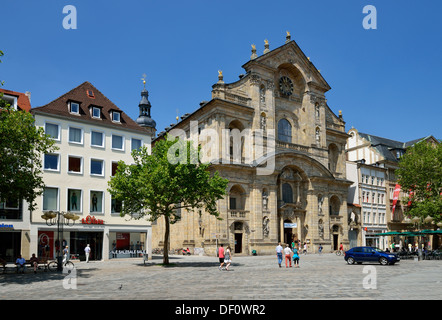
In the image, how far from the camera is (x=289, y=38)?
2477 inches

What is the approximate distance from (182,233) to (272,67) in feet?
84.6

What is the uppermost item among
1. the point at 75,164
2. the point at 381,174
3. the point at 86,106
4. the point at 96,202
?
the point at 86,106

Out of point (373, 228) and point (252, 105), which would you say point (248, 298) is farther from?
point (373, 228)

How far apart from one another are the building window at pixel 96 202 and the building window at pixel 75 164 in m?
2.62

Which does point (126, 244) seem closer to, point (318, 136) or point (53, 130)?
point (53, 130)

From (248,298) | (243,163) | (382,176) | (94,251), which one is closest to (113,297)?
(248,298)

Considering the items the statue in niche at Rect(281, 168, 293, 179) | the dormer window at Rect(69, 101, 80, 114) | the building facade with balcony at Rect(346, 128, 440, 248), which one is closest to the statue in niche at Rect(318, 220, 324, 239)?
the statue in niche at Rect(281, 168, 293, 179)

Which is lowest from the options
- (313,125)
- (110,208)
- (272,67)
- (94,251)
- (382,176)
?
(94,251)

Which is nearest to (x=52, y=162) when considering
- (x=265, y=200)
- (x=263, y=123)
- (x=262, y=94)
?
(x=265, y=200)

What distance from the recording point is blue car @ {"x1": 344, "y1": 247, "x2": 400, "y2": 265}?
32.8 meters

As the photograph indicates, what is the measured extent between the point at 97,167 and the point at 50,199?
544 centimetres

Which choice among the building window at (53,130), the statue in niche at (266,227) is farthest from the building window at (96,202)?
the statue in niche at (266,227)

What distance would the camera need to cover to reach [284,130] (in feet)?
A: 199
